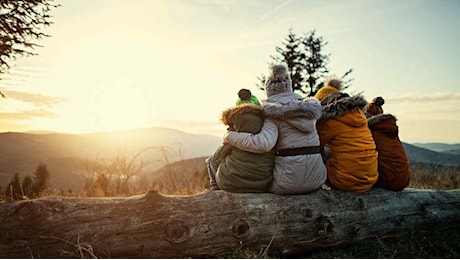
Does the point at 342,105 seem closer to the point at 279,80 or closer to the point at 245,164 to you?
the point at 279,80

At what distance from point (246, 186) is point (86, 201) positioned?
1961 mm

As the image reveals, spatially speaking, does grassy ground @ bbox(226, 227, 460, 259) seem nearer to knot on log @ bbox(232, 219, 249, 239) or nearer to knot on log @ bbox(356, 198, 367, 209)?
knot on log @ bbox(232, 219, 249, 239)

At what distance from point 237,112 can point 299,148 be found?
94cm

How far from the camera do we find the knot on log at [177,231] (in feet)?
13.8

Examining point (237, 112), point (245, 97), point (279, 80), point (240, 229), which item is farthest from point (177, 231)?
point (245, 97)

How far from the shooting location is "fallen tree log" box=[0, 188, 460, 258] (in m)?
3.86

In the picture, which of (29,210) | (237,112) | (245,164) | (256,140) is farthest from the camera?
(237,112)

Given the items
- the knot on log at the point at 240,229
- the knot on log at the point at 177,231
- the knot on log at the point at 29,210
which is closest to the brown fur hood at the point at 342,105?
the knot on log at the point at 240,229

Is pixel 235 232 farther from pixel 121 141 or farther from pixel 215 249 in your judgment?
pixel 121 141

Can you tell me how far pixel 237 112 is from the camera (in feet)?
17.0

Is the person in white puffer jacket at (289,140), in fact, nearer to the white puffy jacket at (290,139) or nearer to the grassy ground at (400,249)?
the white puffy jacket at (290,139)

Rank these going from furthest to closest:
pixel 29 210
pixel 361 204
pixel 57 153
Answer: pixel 57 153 → pixel 361 204 → pixel 29 210

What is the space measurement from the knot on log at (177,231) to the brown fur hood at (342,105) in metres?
2.51

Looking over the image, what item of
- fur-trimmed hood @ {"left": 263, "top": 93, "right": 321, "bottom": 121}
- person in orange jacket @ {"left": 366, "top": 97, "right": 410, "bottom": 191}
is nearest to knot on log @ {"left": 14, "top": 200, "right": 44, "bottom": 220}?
fur-trimmed hood @ {"left": 263, "top": 93, "right": 321, "bottom": 121}
